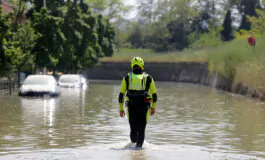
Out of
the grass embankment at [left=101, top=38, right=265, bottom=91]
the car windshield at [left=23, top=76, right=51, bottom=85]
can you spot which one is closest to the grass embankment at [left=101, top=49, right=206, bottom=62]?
the grass embankment at [left=101, top=38, right=265, bottom=91]

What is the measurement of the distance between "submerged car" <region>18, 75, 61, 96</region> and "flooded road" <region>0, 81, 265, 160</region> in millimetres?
7524

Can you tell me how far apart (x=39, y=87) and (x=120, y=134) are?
1862 centimetres

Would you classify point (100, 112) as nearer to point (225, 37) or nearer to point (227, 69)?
point (227, 69)

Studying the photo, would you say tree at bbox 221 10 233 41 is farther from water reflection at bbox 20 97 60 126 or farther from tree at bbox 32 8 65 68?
water reflection at bbox 20 97 60 126

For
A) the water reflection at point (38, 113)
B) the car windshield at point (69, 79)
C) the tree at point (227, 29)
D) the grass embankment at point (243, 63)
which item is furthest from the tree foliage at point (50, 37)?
the tree at point (227, 29)

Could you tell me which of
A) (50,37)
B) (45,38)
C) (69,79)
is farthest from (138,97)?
(69,79)

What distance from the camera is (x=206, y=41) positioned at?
3738 inches

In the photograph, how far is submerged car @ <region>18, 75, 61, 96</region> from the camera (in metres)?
34.7

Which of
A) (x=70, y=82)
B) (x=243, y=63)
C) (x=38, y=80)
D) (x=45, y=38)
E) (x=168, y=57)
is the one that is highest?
(x=45, y=38)

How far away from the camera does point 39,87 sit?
35062 millimetres

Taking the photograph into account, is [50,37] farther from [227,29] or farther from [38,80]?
[227,29]

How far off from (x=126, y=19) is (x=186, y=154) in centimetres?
12745

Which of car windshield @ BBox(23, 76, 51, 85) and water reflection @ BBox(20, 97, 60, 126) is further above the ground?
car windshield @ BBox(23, 76, 51, 85)

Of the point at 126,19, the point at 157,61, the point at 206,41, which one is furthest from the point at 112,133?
the point at 126,19
